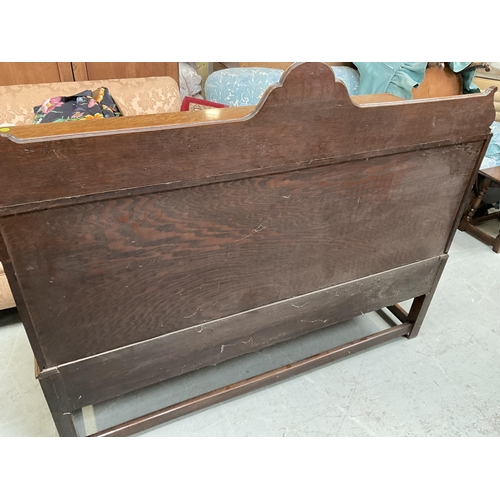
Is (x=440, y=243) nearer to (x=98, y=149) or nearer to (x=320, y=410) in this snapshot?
(x=320, y=410)

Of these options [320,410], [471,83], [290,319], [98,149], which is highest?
[98,149]

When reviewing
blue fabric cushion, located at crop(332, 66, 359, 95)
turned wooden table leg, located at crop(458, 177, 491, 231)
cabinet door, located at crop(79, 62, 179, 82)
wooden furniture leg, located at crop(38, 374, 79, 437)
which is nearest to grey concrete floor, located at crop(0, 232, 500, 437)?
wooden furniture leg, located at crop(38, 374, 79, 437)

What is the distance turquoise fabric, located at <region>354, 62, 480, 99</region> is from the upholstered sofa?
1160 mm

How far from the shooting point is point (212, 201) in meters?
0.94

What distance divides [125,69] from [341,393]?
191cm

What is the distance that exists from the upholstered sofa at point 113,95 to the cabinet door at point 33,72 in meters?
0.12

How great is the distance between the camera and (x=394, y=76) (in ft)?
7.66

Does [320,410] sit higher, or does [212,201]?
[212,201]

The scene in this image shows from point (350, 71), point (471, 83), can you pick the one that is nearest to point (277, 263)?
point (350, 71)

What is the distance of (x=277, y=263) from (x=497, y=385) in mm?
1040

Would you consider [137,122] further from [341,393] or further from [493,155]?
[493,155]

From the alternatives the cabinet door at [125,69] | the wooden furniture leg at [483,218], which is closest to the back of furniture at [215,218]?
the wooden furniture leg at [483,218]

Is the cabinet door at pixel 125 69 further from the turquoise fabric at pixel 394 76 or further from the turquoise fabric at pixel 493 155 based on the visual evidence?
the turquoise fabric at pixel 493 155

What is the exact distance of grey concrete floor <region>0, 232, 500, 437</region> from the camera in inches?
53.1
